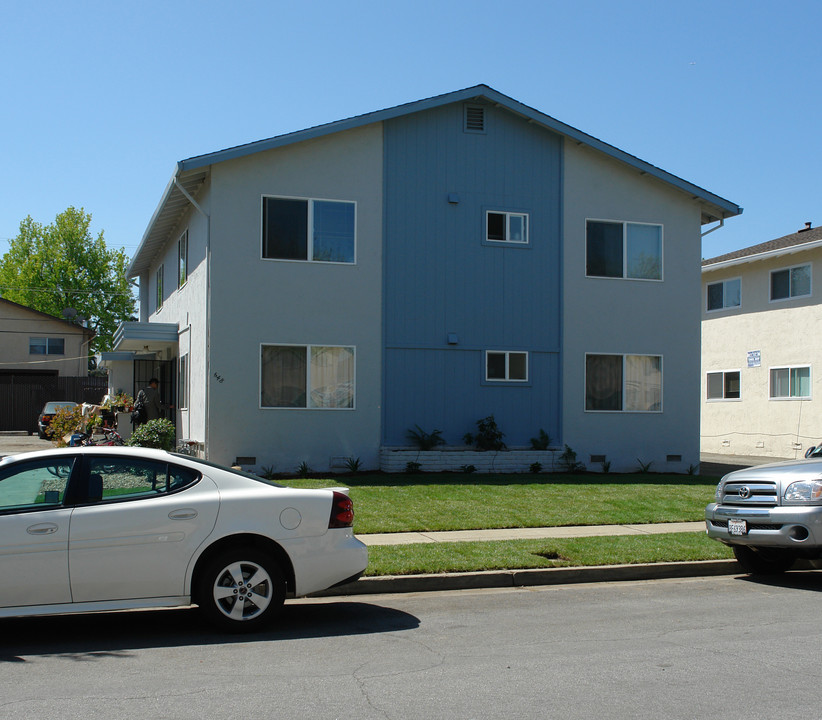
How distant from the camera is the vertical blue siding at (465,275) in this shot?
18812 mm

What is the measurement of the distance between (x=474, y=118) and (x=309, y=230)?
4.37m

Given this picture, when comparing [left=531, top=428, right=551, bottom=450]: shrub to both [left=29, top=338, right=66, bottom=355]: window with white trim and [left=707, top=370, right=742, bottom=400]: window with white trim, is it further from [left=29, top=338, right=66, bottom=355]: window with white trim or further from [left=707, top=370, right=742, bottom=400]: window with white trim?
[left=29, top=338, right=66, bottom=355]: window with white trim

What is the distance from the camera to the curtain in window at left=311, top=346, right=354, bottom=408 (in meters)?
18.2

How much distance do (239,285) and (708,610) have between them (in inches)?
463

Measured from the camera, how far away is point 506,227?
64.2 ft

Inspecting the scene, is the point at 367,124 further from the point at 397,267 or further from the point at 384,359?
the point at 384,359

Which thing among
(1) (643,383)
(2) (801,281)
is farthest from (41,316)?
(2) (801,281)

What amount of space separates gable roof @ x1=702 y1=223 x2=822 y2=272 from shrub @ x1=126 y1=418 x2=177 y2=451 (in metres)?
17.8

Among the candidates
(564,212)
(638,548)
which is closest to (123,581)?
(638,548)

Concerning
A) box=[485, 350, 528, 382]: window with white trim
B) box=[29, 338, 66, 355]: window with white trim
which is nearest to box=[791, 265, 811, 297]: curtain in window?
box=[485, 350, 528, 382]: window with white trim

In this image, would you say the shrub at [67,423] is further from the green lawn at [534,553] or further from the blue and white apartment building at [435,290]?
the green lawn at [534,553]

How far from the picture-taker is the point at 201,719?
5.13 m

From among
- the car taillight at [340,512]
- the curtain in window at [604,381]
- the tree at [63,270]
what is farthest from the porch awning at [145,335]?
the tree at [63,270]

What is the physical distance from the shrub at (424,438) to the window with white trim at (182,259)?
6370mm
